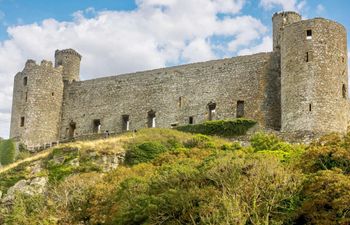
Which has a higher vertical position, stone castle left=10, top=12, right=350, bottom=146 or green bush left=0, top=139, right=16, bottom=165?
stone castle left=10, top=12, right=350, bottom=146

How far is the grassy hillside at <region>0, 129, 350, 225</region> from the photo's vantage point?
84.1 feet

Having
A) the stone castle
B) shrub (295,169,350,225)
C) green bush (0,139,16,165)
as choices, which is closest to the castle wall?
the stone castle

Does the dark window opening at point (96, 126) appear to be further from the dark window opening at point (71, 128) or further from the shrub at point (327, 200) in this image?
the shrub at point (327, 200)

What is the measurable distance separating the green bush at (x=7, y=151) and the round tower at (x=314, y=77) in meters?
22.6

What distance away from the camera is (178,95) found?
50.2 metres

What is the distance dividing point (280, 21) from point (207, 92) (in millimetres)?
7501

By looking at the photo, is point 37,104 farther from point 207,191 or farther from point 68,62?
point 207,191

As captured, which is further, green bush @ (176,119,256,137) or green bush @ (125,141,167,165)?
green bush @ (176,119,256,137)

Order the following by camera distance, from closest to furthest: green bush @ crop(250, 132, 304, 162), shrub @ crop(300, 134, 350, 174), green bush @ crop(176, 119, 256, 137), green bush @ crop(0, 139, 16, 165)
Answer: shrub @ crop(300, 134, 350, 174)
green bush @ crop(250, 132, 304, 162)
green bush @ crop(176, 119, 256, 137)
green bush @ crop(0, 139, 16, 165)

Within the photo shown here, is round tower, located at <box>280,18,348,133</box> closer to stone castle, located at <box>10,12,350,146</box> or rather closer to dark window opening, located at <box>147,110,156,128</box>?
stone castle, located at <box>10,12,350,146</box>

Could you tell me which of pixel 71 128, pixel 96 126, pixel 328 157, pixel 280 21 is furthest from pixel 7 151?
pixel 328 157

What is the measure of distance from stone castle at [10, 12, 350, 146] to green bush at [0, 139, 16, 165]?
1.09 meters

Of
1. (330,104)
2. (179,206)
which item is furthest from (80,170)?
(330,104)

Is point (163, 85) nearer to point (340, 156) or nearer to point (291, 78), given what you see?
point (291, 78)
